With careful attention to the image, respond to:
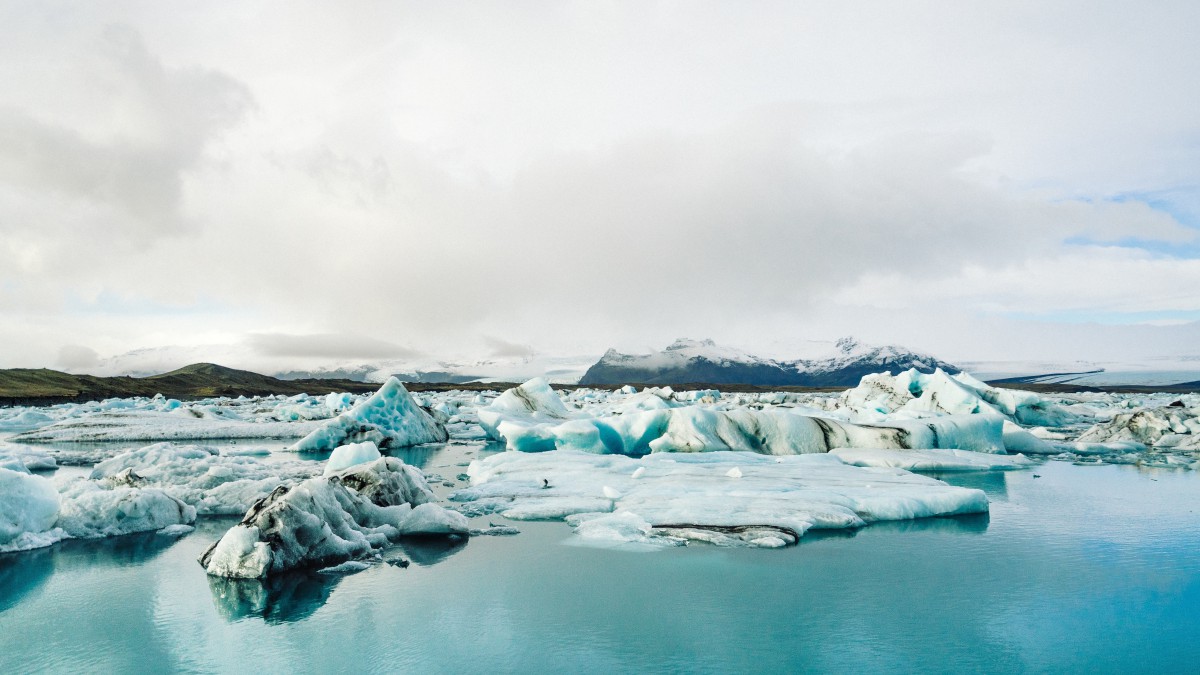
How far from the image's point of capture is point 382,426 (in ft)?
51.4

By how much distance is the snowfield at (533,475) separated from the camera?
5855mm

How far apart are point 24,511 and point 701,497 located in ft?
19.5

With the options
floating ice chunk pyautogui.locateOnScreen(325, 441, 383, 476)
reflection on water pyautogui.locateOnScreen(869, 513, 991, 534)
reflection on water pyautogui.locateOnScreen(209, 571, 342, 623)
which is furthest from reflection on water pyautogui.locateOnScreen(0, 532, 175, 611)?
reflection on water pyautogui.locateOnScreen(869, 513, 991, 534)

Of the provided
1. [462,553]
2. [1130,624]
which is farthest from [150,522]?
[1130,624]

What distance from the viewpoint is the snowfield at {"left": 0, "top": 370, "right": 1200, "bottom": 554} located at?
Result: 5.86 meters

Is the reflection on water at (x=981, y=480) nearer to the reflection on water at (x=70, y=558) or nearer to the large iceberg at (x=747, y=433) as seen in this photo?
the large iceberg at (x=747, y=433)

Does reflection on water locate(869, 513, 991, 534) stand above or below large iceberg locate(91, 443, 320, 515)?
below

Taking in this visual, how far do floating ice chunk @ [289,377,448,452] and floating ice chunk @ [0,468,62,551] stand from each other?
8.14m

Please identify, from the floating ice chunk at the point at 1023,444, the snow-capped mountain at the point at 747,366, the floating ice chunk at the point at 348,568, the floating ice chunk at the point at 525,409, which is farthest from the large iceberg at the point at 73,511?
the snow-capped mountain at the point at 747,366

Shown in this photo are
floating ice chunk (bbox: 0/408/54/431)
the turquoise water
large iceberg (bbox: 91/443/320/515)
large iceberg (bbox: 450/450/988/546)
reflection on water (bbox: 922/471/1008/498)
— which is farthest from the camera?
floating ice chunk (bbox: 0/408/54/431)

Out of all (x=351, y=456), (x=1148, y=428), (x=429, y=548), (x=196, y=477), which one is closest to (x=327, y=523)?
(x=429, y=548)

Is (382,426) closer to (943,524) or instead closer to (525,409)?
(525,409)

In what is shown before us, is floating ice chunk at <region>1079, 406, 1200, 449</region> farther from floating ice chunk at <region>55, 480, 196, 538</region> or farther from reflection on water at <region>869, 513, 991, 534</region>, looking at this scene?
floating ice chunk at <region>55, 480, 196, 538</region>

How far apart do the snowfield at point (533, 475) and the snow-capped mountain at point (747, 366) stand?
15539 cm
